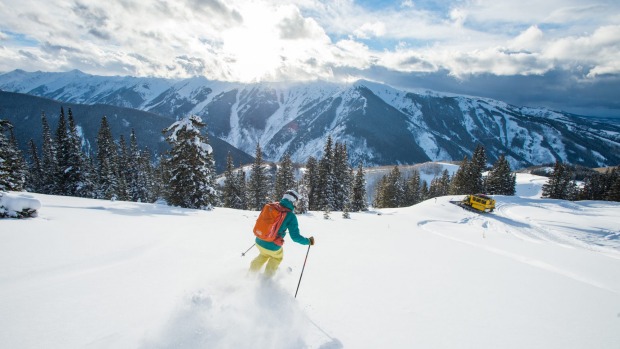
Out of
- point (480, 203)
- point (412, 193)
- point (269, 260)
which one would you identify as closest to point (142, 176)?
point (480, 203)

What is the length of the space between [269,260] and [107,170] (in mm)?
46923

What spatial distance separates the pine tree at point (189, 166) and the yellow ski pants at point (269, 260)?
20422 mm

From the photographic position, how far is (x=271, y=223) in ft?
20.0

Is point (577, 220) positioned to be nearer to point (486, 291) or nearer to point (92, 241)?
point (486, 291)

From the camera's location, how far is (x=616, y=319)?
554 cm

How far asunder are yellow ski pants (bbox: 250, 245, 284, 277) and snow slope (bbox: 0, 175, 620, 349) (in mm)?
246

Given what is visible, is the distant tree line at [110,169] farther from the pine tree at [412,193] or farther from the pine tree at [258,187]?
the pine tree at [412,193]

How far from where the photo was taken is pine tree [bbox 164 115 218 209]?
82.5 feet

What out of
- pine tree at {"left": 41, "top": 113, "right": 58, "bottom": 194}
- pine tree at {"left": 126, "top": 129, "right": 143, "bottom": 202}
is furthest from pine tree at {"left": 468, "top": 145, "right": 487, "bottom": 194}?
pine tree at {"left": 41, "top": 113, "right": 58, "bottom": 194}

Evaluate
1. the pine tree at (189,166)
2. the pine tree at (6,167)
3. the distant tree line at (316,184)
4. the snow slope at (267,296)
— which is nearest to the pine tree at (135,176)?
the distant tree line at (316,184)

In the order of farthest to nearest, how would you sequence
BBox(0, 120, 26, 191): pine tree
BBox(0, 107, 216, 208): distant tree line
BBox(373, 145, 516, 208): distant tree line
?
BBox(373, 145, 516, 208): distant tree line, BBox(0, 107, 216, 208): distant tree line, BBox(0, 120, 26, 191): pine tree

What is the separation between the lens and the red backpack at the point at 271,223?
6074 millimetres

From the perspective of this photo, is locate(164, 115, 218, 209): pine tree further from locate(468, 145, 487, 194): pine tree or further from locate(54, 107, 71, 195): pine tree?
locate(468, 145, 487, 194): pine tree

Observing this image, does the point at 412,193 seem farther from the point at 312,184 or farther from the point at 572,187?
the point at 312,184
